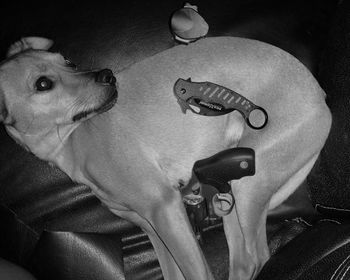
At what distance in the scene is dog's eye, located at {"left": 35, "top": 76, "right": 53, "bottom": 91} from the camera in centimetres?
217

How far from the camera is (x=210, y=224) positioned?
2453mm

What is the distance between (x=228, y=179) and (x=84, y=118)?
2.55 ft

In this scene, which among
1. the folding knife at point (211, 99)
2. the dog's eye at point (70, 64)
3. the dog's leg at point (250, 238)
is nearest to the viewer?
the folding knife at point (211, 99)

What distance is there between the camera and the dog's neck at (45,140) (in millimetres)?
2283

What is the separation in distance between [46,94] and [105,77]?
1.00 feet

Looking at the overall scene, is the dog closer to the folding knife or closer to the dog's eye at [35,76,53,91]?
the dog's eye at [35,76,53,91]

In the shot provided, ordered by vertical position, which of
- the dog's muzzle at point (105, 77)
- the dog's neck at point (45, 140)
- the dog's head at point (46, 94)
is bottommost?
the dog's neck at point (45, 140)

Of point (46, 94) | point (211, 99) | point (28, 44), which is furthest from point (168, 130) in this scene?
point (28, 44)

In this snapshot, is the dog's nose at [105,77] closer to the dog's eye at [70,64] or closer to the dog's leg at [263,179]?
the dog's eye at [70,64]

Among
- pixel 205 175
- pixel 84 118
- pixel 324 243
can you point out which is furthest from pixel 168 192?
pixel 324 243

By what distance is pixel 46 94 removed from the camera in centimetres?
218

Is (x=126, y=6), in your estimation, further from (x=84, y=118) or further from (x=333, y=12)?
(x=333, y=12)

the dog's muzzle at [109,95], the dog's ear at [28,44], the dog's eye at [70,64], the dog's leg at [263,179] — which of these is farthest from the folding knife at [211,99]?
the dog's ear at [28,44]

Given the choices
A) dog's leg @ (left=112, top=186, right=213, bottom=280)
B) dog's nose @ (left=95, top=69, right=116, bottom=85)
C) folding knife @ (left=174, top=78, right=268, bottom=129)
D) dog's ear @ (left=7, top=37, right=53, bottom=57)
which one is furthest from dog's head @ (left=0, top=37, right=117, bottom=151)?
dog's leg @ (left=112, top=186, right=213, bottom=280)
